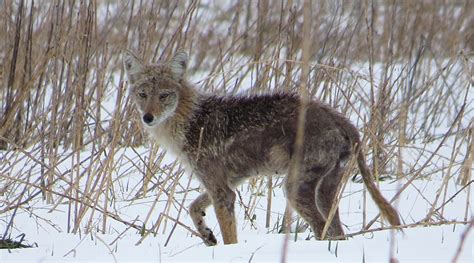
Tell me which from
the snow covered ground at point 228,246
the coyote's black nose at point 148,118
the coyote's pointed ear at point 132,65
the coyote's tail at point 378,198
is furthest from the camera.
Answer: the coyote's pointed ear at point 132,65

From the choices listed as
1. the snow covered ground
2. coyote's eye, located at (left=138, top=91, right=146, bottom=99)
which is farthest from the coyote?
the snow covered ground

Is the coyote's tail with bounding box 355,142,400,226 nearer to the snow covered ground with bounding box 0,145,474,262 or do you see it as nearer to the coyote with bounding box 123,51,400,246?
the coyote with bounding box 123,51,400,246

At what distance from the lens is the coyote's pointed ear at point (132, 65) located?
6.51m

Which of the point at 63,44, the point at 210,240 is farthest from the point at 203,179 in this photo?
the point at 63,44

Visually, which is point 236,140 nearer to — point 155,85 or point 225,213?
point 225,213

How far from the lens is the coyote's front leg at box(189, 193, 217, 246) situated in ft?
19.0

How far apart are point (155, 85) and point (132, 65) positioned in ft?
0.98

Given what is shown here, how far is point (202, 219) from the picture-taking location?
5.97 meters

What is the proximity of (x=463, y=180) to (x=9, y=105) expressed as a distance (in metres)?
4.35

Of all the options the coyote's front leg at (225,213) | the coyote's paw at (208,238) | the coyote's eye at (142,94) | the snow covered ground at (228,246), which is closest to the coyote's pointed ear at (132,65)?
the coyote's eye at (142,94)

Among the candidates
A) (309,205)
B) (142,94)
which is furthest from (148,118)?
(309,205)

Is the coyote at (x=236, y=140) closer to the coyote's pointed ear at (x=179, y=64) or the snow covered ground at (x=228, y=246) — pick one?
the coyote's pointed ear at (x=179, y=64)

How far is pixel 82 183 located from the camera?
8.27m

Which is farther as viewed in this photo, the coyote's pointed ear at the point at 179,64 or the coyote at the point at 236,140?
the coyote's pointed ear at the point at 179,64
